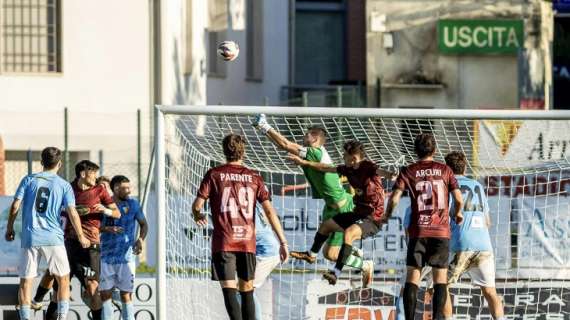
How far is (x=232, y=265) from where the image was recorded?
51.4ft

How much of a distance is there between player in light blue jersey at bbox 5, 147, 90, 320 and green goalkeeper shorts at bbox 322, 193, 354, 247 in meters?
2.47

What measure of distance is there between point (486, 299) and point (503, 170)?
320 centimetres

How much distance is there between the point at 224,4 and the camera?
30.0 metres

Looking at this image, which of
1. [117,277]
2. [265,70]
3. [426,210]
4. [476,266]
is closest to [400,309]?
[476,266]

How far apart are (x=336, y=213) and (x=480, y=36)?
1717cm

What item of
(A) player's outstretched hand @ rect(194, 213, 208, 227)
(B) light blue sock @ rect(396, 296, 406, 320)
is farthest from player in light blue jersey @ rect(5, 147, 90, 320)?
(B) light blue sock @ rect(396, 296, 406, 320)

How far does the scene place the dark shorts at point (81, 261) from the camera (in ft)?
60.4

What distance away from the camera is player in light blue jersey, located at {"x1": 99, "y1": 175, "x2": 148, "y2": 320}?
60.3 ft

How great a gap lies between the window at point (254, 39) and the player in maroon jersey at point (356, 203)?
650 inches

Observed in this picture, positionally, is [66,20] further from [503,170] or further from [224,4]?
[503,170]

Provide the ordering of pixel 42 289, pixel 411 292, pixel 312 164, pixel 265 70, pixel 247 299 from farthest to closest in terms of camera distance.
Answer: pixel 265 70, pixel 42 289, pixel 312 164, pixel 411 292, pixel 247 299

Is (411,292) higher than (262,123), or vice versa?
(262,123)

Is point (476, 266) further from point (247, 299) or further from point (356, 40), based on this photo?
point (356, 40)

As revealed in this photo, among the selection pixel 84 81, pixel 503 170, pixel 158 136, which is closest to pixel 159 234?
pixel 158 136
